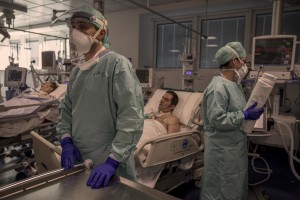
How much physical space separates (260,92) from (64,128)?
132cm

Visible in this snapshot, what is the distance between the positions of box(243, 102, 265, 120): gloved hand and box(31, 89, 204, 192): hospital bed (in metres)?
0.69

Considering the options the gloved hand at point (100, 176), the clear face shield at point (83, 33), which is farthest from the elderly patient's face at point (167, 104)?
the gloved hand at point (100, 176)

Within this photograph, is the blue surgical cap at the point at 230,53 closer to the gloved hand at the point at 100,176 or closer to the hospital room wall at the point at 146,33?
the gloved hand at the point at 100,176

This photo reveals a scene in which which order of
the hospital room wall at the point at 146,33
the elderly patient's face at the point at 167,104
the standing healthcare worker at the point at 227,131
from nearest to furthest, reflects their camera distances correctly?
the standing healthcare worker at the point at 227,131, the elderly patient's face at the point at 167,104, the hospital room wall at the point at 146,33

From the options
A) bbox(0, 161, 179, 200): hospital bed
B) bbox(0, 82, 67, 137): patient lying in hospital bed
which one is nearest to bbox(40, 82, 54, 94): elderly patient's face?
bbox(0, 82, 67, 137): patient lying in hospital bed

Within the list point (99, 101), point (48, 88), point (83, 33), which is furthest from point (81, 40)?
point (48, 88)

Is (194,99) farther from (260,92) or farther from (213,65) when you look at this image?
(213,65)

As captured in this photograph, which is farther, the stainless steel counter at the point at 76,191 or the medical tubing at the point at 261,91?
the medical tubing at the point at 261,91

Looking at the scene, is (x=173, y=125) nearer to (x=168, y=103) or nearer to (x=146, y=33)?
(x=168, y=103)

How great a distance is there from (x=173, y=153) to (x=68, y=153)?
3.95ft

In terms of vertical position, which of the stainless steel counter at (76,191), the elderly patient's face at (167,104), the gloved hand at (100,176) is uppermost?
the elderly patient's face at (167,104)

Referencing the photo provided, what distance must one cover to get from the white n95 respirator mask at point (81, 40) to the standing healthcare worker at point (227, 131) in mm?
1024

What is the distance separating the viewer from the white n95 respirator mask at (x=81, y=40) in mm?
1246

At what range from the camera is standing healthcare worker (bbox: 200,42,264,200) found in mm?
1800
